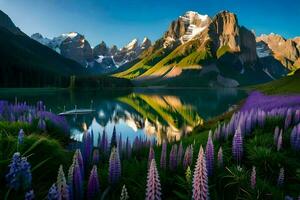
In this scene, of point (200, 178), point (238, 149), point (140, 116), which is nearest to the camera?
point (200, 178)

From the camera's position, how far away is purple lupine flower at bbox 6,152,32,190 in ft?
15.0

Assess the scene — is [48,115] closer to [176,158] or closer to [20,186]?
[176,158]

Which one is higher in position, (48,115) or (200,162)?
(200,162)

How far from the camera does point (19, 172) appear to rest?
185 inches

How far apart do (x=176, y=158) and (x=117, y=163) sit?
2271mm

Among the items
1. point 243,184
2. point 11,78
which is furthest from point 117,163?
point 11,78

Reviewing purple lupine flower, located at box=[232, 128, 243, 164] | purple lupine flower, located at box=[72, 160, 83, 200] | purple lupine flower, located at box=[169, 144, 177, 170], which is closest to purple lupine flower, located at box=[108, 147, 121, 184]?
purple lupine flower, located at box=[72, 160, 83, 200]

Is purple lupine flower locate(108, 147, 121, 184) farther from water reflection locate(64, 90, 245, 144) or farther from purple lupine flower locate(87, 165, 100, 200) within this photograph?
water reflection locate(64, 90, 245, 144)

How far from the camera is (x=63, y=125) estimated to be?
18719 millimetres

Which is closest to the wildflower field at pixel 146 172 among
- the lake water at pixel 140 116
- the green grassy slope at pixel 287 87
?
the lake water at pixel 140 116

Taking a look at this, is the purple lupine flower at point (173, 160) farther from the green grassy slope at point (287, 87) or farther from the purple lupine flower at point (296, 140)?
the green grassy slope at point (287, 87)

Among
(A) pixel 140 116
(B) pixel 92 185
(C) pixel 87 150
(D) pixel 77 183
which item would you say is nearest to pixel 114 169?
(B) pixel 92 185

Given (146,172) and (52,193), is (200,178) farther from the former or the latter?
(146,172)

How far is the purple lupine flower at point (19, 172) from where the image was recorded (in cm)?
458
